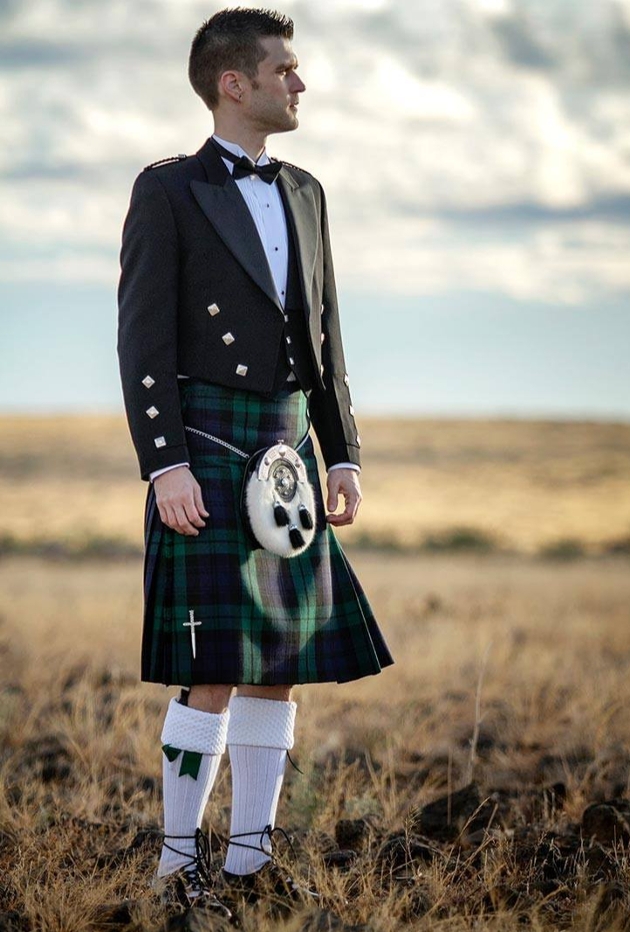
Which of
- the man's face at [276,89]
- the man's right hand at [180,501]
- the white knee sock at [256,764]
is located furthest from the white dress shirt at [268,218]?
the white knee sock at [256,764]

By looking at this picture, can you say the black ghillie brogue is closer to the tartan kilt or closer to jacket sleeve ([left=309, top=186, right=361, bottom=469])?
the tartan kilt

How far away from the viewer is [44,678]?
6.71 metres

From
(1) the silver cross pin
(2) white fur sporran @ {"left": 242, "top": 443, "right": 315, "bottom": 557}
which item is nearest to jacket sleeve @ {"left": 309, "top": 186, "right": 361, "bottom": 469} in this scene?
(2) white fur sporran @ {"left": 242, "top": 443, "right": 315, "bottom": 557}

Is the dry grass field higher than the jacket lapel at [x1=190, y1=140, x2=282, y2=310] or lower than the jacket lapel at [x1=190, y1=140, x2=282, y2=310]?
lower

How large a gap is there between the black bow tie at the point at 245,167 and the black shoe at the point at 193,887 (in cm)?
173

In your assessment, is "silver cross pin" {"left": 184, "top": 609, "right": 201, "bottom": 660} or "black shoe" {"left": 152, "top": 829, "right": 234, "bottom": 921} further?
"silver cross pin" {"left": 184, "top": 609, "right": 201, "bottom": 660}

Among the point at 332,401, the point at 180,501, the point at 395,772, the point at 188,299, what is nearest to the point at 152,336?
the point at 188,299

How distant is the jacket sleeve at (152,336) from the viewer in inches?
126

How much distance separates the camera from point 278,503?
3.26m

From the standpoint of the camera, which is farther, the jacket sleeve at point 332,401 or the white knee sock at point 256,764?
the jacket sleeve at point 332,401

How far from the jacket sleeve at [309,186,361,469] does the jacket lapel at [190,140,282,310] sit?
33cm

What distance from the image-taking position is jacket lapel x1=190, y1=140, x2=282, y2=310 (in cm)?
332

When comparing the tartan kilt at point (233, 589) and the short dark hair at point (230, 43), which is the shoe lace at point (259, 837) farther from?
the short dark hair at point (230, 43)

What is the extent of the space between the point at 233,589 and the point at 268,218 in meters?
1.01
